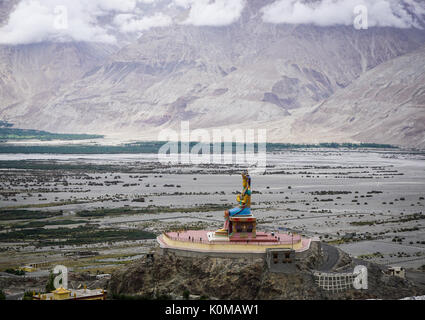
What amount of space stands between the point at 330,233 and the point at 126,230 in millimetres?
17289

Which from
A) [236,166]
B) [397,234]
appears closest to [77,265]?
[397,234]

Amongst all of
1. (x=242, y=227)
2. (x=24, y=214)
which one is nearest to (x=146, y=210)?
(x=24, y=214)

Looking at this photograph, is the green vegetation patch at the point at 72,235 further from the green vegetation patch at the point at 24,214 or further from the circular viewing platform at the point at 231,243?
the circular viewing platform at the point at 231,243

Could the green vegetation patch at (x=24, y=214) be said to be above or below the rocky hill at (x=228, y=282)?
above

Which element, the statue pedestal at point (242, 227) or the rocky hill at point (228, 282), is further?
the statue pedestal at point (242, 227)

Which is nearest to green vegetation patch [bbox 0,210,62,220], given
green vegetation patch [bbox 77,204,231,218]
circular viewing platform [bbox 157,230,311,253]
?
green vegetation patch [bbox 77,204,231,218]

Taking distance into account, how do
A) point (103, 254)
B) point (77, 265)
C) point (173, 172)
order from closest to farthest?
point (77, 265) < point (103, 254) < point (173, 172)

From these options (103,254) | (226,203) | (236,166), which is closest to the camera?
(103,254)

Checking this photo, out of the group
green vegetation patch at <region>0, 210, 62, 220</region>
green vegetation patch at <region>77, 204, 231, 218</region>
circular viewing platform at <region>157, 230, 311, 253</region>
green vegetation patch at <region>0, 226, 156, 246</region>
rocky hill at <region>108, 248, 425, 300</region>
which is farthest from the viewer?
green vegetation patch at <region>77, 204, 231, 218</region>

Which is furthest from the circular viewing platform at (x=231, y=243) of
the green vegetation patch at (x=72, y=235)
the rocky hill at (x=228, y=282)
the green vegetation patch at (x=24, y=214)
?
→ the green vegetation patch at (x=24, y=214)

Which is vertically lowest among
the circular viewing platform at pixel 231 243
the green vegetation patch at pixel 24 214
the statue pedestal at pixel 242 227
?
the green vegetation patch at pixel 24 214

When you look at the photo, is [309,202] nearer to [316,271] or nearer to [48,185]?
[48,185]

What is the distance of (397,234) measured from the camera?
6381cm

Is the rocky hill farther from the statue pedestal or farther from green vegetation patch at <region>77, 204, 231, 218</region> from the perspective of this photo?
green vegetation patch at <region>77, 204, 231, 218</region>
